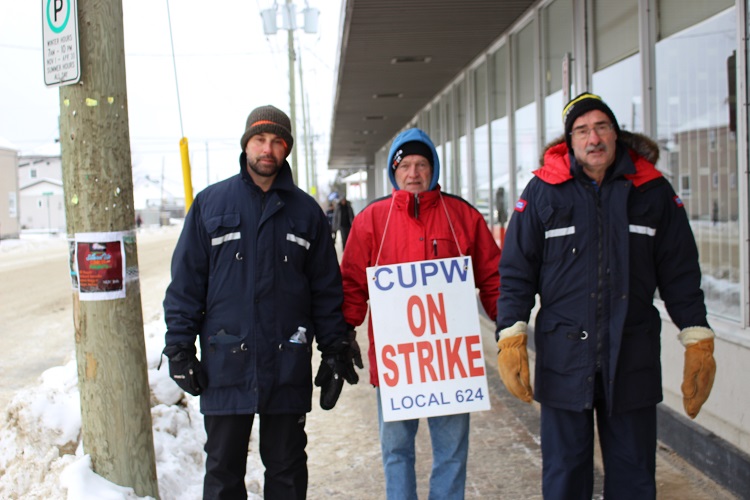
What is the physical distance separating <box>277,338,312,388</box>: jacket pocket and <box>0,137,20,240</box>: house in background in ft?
139

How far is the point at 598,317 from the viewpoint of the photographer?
A: 9.86ft

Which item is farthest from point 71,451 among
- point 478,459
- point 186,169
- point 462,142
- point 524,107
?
point 462,142

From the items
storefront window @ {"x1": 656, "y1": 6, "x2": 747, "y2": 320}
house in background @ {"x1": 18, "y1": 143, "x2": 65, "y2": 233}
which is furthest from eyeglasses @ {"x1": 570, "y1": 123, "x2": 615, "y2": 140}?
house in background @ {"x1": 18, "y1": 143, "x2": 65, "y2": 233}

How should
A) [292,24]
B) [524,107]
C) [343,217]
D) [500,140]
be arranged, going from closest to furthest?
[524,107]
[500,140]
[343,217]
[292,24]

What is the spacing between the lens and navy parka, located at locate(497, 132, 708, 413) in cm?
300

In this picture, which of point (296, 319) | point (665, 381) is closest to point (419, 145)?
point (296, 319)

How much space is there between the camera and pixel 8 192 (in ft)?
143

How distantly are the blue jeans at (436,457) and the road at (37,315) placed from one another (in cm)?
451

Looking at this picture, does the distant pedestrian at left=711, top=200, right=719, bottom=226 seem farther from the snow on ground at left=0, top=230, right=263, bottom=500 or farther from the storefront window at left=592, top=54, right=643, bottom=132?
the snow on ground at left=0, top=230, right=263, bottom=500

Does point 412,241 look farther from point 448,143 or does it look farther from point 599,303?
point 448,143

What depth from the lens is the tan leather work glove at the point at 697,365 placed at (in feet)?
9.93

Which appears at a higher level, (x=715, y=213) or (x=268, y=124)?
(x=268, y=124)

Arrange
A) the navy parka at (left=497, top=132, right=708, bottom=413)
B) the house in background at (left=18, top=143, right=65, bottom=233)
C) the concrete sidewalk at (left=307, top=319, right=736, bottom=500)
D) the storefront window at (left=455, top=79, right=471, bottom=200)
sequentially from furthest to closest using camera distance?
the house in background at (left=18, top=143, right=65, bottom=233) → the storefront window at (left=455, top=79, right=471, bottom=200) → the concrete sidewalk at (left=307, top=319, right=736, bottom=500) → the navy parka at (left=497, top=132, right=708, bottom=413)

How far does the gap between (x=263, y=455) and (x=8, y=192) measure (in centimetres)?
4540
